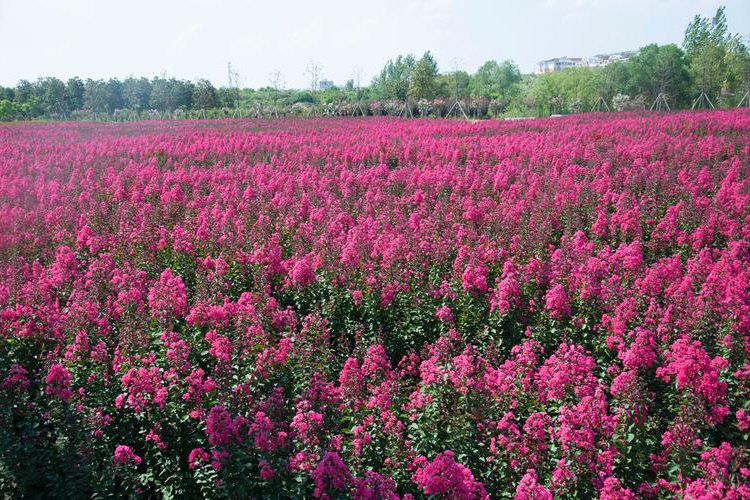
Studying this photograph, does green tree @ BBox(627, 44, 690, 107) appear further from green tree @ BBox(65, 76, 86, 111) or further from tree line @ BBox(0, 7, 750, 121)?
green tree @ BBox(65, 76, 86, 111)

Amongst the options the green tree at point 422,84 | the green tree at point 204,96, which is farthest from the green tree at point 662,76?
the green tree at point 204,96

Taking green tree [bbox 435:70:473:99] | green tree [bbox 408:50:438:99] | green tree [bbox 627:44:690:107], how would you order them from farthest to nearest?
green tree [bbox 435:70:473:99], green tree [bbox 408:50:438:99], green tree [bbox 627:44:690:107]

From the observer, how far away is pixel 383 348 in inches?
237

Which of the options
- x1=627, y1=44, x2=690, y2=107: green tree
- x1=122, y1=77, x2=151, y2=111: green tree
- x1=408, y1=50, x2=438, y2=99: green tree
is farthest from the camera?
x1=122, y1=77, x2=151, y2=111: green tree

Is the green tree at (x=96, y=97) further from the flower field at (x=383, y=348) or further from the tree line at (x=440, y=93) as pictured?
the flower field at (x=383, y=348)

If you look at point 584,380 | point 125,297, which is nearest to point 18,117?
→ point 125,297

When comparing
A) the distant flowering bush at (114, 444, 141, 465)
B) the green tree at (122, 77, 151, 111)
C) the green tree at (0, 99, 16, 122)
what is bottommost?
the distant flowering bush at (114, 444, 141, 465)

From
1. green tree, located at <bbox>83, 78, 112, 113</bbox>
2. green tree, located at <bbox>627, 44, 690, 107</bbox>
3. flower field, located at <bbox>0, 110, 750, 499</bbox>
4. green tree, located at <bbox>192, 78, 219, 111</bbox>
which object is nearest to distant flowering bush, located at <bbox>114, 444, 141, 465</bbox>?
flower field, located at <bbox>0, 110, 750, 499</bbox>

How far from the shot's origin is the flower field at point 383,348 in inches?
171

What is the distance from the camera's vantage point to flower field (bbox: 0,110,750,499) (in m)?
4.36

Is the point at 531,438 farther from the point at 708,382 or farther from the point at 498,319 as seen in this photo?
the point at 498,319

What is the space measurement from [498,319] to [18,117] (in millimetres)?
63775

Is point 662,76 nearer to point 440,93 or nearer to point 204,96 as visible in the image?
point 440,93

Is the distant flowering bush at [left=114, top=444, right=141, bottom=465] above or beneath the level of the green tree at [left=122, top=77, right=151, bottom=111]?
beneath
